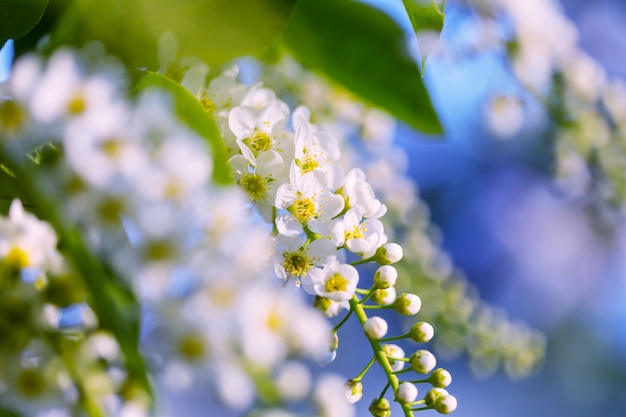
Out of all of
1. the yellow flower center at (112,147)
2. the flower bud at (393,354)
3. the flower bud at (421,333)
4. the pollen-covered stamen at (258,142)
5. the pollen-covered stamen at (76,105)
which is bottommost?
the flower bud at (393,354)

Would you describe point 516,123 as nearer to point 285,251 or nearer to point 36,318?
point 285,251

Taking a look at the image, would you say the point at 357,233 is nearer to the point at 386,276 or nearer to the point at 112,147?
the point at 386,276

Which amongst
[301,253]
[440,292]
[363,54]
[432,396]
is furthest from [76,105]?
[440,292]

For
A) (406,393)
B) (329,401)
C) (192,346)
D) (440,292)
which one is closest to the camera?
(192,346)

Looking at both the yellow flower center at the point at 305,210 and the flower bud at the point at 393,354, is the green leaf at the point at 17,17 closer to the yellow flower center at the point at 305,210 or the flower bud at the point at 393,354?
the yellow flower center at the point at 305,210

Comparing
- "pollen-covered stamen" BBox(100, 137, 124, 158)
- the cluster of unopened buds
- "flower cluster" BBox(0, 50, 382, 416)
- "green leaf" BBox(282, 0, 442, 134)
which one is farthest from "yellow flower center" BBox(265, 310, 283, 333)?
"green leaf" BBox(282, 0, 442, 134)

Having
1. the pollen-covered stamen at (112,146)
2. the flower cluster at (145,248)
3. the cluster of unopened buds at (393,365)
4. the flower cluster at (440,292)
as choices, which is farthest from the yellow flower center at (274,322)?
the flower cluster at (440,292)
